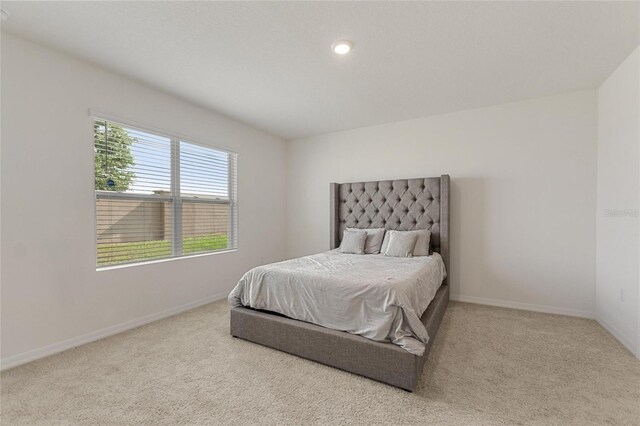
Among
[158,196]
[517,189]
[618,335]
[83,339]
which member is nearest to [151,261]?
[158,196]

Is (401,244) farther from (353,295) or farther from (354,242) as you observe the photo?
(353,295)

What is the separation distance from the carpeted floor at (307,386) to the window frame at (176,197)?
0.98 metres

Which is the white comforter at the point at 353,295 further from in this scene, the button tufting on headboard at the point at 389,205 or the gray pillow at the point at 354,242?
the button tufting on headboard at the point at 389,205

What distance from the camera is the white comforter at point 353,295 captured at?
191cm

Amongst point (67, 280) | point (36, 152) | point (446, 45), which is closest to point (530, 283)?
point (446, 45)

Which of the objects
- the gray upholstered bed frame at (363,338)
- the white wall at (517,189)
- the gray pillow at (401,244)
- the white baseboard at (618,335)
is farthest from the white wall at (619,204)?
the gray pillow at (401,244)

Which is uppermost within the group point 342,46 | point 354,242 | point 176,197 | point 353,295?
point 342,46

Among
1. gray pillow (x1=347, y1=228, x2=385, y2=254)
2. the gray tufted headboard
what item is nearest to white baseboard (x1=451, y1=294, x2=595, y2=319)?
the gray tufted headboard

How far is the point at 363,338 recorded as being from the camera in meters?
1.98

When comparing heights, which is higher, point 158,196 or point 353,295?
point 158,196

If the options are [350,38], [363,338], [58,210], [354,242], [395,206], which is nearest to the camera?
[363,338]

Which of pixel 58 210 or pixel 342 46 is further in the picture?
pixel 58 210

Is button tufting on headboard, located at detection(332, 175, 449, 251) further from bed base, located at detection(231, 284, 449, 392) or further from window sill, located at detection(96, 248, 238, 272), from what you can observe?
window sill, located at detection(96, 248, 238, 272)

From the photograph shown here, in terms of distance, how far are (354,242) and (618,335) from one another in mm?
2628
